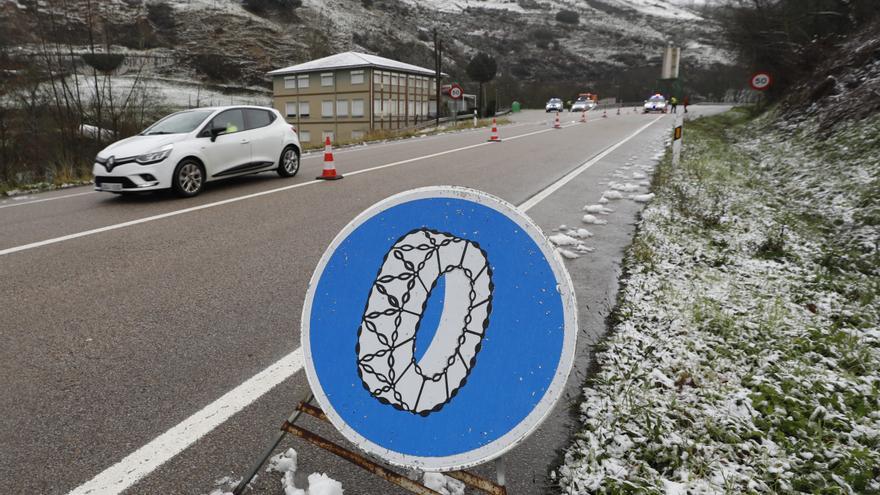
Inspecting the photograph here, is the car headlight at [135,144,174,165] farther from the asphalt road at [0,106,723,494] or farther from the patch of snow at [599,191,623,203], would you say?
the patch of snow at [599,191,623,203]

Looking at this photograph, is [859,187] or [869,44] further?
[869,44]

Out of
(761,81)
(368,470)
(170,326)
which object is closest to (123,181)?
(170,326)

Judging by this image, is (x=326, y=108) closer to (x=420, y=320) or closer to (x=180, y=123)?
(x=180, y=123)

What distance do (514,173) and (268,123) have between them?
499cm

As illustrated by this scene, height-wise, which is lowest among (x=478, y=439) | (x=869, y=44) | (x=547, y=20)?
(x=478, y=439)

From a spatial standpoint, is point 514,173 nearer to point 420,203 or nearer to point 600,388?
point 600,388

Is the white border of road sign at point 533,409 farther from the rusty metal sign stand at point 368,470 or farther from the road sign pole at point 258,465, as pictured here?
the road sign pole at point 258,465

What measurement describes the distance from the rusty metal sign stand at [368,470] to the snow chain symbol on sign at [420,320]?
0.28 meters

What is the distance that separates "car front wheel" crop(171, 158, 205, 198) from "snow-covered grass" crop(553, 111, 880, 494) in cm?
697

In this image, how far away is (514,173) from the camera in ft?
36.4

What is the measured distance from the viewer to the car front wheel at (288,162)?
35.3 ft

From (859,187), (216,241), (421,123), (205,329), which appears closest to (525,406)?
(205,329)

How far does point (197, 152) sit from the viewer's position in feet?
29.6

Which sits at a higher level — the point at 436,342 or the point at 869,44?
the point at 869,44
